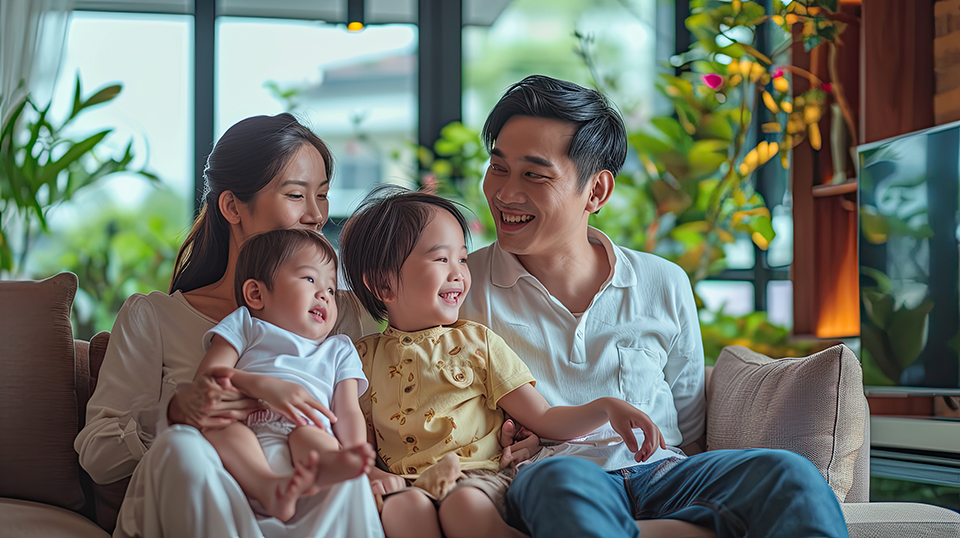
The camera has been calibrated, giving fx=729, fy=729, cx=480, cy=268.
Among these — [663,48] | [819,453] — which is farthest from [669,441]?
[663,48]

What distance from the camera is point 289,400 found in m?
1.15

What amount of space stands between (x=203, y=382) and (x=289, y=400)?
0.14 meters

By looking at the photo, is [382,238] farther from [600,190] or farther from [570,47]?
[570,47]

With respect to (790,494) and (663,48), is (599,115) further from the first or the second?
(663,48)

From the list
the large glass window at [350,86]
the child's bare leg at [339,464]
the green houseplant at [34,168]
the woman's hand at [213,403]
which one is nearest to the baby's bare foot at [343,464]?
the child's bare leg at [339,464]

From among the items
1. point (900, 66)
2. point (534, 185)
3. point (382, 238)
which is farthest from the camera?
point (900, 66)

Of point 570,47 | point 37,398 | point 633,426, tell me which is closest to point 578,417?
point 633,426

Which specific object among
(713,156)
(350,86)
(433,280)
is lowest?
(433,280)

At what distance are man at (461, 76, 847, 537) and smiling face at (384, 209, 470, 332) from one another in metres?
0.15

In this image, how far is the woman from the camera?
1071 millimetres

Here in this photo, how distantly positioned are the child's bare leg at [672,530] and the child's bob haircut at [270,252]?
0.73 m

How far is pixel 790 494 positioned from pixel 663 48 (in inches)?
124

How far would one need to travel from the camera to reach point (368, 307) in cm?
156

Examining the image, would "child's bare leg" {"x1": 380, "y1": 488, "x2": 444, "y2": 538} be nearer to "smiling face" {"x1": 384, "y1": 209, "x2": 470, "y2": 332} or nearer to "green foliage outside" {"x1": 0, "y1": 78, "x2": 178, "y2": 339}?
"smiling face" {"x1": 384, "y1": 209, "x2": 470, "y2": 332}
